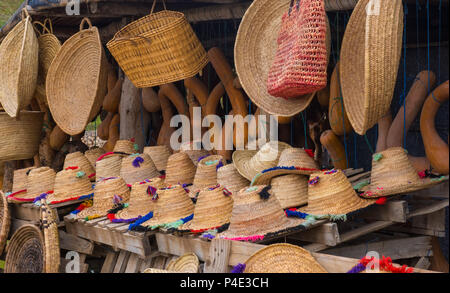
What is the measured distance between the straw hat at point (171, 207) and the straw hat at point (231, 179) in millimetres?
293

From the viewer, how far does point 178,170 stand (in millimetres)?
3961

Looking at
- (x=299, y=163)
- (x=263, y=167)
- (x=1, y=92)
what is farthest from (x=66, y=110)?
(x=299, y=163)

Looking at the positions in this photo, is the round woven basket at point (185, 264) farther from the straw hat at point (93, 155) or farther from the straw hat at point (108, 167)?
the straw hat at point (93, 155)

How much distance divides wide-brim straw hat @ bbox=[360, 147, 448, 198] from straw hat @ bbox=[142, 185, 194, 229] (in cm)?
106

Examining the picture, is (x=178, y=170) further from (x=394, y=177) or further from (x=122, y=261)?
(x=394, y=177)

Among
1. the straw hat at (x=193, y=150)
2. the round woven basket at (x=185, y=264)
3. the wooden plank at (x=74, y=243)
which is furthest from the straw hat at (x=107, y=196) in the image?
the round woven basket at (x=185, y=264)

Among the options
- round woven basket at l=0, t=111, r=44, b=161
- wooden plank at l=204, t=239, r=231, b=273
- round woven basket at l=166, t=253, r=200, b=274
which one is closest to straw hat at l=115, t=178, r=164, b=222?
round woven basket at l=166, t=253, r=200, b=274

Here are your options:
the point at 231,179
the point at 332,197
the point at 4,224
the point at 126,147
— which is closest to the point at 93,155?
the point at 126,147

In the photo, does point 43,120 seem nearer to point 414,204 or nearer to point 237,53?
point 237,53

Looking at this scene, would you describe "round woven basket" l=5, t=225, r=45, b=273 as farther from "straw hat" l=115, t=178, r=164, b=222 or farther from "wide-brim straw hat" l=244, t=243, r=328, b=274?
"wide-brim straw hat" l=244, t=243, r=328, b=274

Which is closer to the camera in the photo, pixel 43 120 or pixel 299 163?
pixel 299 163

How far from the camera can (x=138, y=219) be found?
3336mm

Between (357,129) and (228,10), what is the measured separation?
1652 mm
